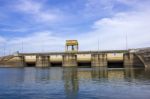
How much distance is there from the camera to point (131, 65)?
395 ft

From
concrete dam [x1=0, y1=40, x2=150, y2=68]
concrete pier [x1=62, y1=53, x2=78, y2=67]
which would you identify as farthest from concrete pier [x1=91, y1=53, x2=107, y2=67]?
concrete pier [x1=62, y1=53, x2=78, y2=67]

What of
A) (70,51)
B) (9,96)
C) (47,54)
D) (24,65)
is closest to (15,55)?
(24,65)

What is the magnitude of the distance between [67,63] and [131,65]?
29.4 m

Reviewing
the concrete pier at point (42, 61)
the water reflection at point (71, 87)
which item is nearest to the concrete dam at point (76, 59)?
the concrete pier at point (42, 61)

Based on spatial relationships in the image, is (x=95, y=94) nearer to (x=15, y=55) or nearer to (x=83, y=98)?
(x=83, y=98)

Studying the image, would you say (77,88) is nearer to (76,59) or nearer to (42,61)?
(76,59)

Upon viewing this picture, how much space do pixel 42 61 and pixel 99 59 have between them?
27.9 meters

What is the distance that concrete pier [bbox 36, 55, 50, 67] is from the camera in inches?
5356

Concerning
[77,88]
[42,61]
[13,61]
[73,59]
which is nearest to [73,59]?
[73,59]

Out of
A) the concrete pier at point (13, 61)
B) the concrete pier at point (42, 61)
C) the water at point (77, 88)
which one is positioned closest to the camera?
the water at point (77, 88)

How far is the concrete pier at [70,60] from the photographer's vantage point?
130625 millimetres

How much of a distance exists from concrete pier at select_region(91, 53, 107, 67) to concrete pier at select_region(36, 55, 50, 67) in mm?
22795

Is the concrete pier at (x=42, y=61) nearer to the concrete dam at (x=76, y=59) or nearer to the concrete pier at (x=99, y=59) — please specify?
the concrete dam at (x=76, y=59)

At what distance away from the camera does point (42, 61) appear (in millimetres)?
136250
